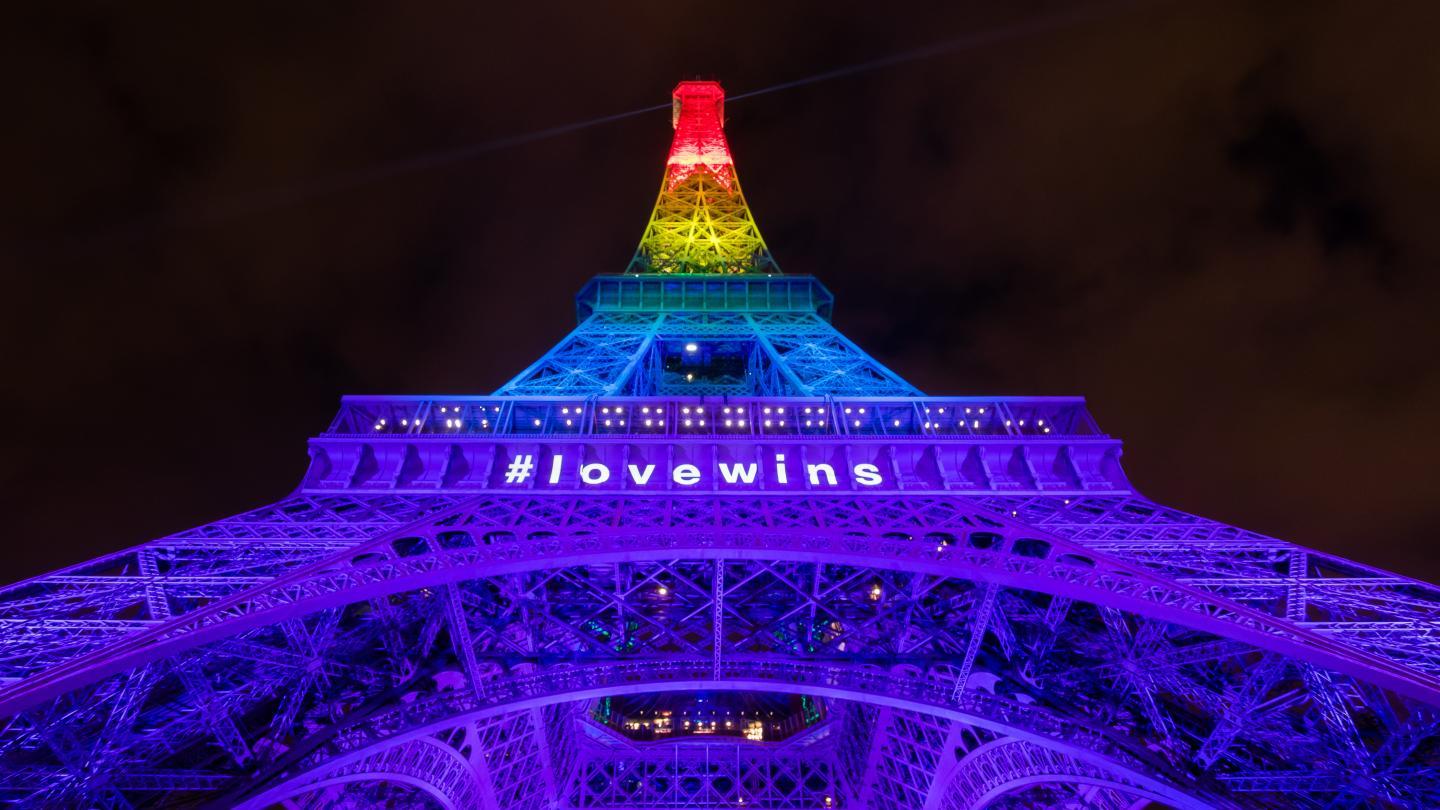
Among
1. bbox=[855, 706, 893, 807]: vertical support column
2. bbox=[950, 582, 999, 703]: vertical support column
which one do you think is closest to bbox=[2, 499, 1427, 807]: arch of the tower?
bbox=[950, 582, 999, 703]: vertical support column

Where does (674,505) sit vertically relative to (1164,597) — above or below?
above

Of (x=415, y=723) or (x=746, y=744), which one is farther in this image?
(x=746, y=744)

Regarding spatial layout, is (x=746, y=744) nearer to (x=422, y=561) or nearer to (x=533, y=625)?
(x=533, y=625)

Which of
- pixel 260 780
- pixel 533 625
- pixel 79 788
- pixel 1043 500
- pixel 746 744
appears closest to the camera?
pixel 79 788

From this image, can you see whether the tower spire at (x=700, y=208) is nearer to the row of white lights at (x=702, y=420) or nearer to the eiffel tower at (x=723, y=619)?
the eiffel tower at (x=723, y=619)

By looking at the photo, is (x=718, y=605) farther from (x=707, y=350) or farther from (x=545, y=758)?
(x=707, y=350)

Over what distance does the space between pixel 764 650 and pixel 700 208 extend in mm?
26833

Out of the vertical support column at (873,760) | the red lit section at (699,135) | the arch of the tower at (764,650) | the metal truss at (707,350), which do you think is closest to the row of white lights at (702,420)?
the metal truss at (707,350)

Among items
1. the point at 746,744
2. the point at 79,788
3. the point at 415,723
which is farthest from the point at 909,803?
the point at 79,788

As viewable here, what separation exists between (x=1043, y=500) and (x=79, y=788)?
18.5m

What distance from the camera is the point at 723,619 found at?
17.0 m

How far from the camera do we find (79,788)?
1002 centimetres

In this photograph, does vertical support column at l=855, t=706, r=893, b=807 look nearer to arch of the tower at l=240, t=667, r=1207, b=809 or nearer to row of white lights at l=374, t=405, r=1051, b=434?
arch of the tower at l=240, t=667, r=1207, b=809

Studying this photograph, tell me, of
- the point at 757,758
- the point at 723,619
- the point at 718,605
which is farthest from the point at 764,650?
the point at 757,758
